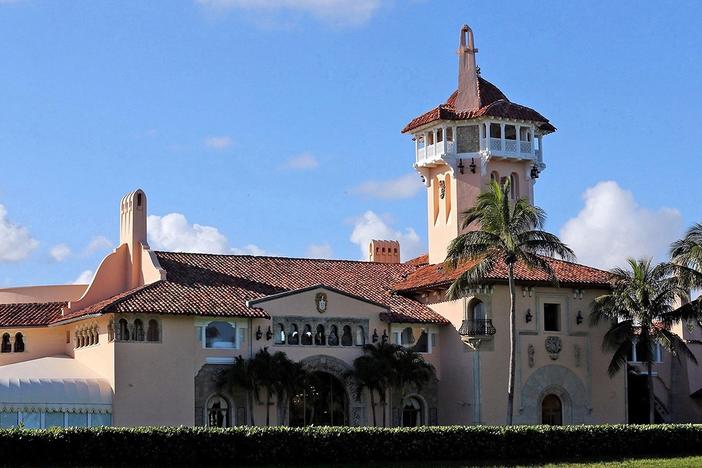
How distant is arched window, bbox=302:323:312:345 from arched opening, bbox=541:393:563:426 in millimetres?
11691

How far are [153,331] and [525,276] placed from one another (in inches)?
684

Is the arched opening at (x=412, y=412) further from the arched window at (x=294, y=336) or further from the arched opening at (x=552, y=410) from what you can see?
the arched window at (x=294, y=336)

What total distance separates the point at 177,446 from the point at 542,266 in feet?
62.7

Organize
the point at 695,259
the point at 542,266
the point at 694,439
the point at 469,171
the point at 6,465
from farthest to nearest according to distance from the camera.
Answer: the point at 469,171 → the point at 695,259 → the point at 542,266 → the point at 694,439 → the point at 6,465

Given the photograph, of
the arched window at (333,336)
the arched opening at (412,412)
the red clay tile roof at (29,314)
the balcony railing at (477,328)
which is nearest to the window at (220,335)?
the arched window at (333,336)

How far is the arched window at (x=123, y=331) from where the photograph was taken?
54.5 metres

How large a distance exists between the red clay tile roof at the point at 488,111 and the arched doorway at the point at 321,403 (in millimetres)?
14852

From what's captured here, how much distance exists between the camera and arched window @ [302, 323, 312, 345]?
58.8 m

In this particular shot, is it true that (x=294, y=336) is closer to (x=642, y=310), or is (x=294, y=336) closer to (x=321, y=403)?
(x=321, y=403)

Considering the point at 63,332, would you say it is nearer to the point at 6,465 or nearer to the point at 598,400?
the point at 6,465

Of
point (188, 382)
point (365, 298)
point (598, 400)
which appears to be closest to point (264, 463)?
point (188, 382)

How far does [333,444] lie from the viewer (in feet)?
153

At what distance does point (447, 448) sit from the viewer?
159ft

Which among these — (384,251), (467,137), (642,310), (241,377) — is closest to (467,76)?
(467,137)
